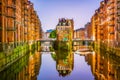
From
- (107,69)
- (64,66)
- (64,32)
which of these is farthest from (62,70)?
(64,32)

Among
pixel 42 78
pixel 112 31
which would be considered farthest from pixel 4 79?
pixel 112 31

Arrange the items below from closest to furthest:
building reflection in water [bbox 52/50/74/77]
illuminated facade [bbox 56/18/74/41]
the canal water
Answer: the canal water, building reflection in water [bbox 52/50/74/77], illuminated facade [bbox 56/18/74/41]

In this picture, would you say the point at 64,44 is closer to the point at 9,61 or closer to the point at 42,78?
the point at 9,61

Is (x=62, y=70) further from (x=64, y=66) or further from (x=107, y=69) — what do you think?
(x=107, y=69)

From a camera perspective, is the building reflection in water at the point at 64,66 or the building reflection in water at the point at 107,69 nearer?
the building reflection in water at the point at 107,69

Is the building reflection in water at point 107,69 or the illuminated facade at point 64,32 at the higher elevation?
the illuminated facade at point 64,32

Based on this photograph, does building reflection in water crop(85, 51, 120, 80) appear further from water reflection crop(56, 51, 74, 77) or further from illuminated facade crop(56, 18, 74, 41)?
illuminated facade crop(56, 18, 74, 41)

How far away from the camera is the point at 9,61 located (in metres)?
46.3

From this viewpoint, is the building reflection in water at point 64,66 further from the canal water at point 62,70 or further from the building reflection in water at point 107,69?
the building reflection in water at point 107,69

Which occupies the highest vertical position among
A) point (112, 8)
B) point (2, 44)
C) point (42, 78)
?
point (112, 8)

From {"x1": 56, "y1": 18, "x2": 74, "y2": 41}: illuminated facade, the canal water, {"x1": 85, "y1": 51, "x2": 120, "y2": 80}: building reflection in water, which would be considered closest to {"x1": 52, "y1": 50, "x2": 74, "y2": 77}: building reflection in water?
the canal water

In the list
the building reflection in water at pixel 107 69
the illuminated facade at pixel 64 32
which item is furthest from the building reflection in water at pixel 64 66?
the illuminated facade at pixel 64 32

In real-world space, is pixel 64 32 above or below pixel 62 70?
above

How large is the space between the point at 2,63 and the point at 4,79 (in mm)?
7382
